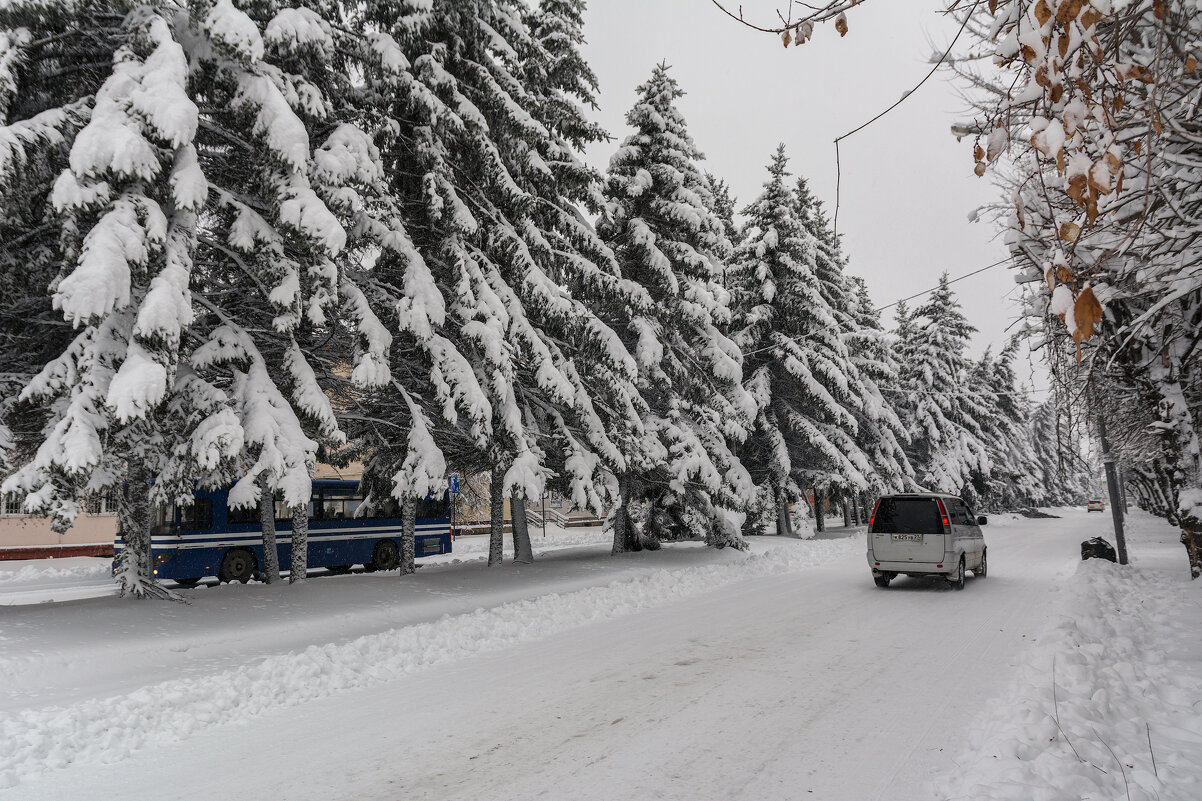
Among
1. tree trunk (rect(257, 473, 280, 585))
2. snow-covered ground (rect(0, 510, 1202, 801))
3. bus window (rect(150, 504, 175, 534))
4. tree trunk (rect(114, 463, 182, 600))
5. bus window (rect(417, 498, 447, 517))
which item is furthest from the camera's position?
bus window (rect(417, 498, 447, 517))

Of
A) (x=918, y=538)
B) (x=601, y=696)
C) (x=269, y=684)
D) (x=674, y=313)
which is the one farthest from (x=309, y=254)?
(x=918, y=538)

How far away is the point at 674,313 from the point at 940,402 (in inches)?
1193

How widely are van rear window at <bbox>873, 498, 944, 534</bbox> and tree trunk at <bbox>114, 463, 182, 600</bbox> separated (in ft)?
44.1

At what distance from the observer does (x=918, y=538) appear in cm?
1438

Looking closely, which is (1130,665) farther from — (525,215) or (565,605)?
(525,215)

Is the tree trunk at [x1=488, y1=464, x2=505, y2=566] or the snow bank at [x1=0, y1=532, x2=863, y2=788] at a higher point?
the tree trunk at [x1=488, y1=464, x2=505, y2=566]

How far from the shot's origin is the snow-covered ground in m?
4.99

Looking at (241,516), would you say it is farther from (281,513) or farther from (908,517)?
(908,517)

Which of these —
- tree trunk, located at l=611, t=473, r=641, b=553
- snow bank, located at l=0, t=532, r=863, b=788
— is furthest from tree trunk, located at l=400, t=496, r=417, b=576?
tree trunk, located at l=611, t=473, r=641, b=553

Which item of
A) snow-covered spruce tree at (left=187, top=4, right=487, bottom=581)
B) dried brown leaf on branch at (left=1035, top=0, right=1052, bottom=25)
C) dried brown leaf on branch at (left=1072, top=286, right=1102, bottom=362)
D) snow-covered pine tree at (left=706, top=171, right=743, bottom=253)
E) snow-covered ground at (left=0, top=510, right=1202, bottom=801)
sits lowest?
snow-covered ground at (left=0, top=510, right=1202, bottom=801)

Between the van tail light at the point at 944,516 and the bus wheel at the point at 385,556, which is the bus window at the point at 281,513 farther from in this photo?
the van tail light at the point at 944,516

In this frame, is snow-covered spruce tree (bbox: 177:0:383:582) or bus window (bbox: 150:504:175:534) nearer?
snow-covered spruce tree (bbox: 177:0:383:582)

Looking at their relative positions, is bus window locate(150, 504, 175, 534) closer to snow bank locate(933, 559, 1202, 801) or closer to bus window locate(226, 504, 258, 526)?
bus window locate(226, 504, 258, 526)

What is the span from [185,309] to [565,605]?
7736mm
